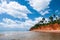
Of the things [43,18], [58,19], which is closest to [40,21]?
[43,18]

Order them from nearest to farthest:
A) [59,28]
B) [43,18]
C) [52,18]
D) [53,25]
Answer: [59,28]
[53,25]
[52,18]
[43,18]

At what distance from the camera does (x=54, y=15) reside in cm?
12038

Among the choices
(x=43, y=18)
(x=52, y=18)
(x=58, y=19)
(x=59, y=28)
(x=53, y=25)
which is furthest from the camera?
(x=43, y=18)

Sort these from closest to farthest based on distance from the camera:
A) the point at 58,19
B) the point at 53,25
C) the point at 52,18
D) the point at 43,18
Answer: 1. the point at 53,25
2. the point at 58,19
3. the point at 52,18
4. the point at 43,18

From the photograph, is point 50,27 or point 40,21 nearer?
point 50,27

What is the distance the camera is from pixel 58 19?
114188 mm

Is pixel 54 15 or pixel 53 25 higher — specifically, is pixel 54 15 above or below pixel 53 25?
above

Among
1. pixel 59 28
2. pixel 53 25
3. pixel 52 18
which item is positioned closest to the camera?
pixel 59 28

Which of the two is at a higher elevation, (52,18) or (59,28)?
(52,18)

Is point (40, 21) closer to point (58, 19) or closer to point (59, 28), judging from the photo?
point (58, 19)

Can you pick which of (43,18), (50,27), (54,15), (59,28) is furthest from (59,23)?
(43,18)

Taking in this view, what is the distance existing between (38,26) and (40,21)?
6437 millimetres

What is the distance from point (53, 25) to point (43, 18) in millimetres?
32194

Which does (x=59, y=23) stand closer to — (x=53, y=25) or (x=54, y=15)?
(x=53, y=25)
